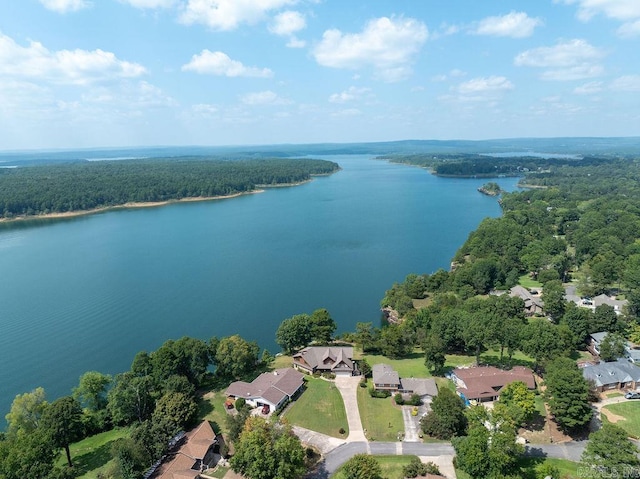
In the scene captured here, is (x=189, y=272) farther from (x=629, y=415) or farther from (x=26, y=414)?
(x=629, y=415)

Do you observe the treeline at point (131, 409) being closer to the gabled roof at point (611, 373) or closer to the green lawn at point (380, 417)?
the green lawn at point (380, 417)

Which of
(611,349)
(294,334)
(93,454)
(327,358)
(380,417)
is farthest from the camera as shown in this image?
(294,334)

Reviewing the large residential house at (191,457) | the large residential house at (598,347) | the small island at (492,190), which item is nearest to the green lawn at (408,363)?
the large residential house at (598,347)

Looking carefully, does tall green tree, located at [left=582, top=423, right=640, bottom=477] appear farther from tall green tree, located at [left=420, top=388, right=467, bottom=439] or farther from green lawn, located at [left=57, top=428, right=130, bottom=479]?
green lawn, located at [left=57, top=428, right=130, bottom=479]

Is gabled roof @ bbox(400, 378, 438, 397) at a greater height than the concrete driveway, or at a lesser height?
greater

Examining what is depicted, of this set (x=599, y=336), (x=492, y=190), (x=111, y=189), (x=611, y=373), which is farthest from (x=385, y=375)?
(x=492, y=190)

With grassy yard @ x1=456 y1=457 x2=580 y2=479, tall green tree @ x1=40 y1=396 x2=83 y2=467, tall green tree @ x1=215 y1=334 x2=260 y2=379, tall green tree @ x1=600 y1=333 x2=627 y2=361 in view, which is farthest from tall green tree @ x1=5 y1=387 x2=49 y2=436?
tall green tree @ x1=600 y1=333 x2=627 y2=361
